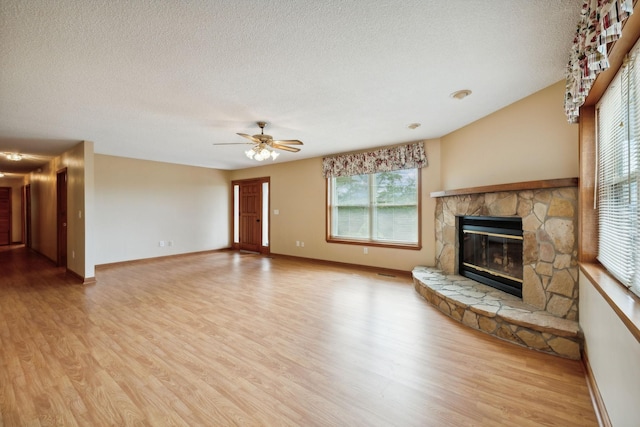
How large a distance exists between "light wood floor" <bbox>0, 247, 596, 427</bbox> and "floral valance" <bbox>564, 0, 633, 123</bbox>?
1.98m

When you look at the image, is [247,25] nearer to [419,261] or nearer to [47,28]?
[47,28]

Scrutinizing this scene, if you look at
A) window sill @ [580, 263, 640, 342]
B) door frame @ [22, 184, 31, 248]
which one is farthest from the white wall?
door frame @ [22, 184, 31, 248]

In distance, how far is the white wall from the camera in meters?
1.21

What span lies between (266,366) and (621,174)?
2732 millimetres

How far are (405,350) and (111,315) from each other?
326 cm

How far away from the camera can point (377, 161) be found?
519 cm

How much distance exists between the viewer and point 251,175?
24.9 feet

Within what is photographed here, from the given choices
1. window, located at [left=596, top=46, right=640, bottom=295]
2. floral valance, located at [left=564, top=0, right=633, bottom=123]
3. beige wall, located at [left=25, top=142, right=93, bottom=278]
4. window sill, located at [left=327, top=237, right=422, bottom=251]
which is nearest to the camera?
floral valance, located at [left=564, top=0, right=633, bottom=123]

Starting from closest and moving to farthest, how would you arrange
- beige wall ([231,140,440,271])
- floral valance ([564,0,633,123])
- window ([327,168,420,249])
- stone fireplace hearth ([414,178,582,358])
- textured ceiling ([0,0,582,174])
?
floral valance ([564,0,633,123]) < textured ceiling ([0,0,582,174]) < stone fireplace hearth ([414,178,582,358]) < beige wall ([231,140,440,271]) < window ([327,168,420,249])

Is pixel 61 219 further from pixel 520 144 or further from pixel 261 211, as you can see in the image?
pixel 520 144

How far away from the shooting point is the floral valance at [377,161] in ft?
15.5

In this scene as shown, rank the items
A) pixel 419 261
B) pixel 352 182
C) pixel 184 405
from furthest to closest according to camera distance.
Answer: pixel 352 182 < pixel 419 261 < pixel 184 405

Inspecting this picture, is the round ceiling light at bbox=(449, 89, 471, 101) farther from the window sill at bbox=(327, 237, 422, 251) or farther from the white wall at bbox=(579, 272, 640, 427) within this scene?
the window sill at bbox=(327, 237, 422, 251)

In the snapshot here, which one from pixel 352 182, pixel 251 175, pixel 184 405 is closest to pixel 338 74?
pixel 184 405
